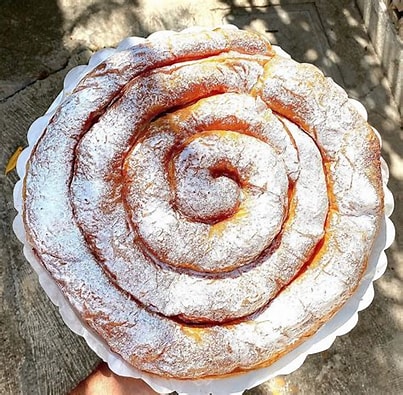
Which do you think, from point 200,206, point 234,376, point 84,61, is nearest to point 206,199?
point 200,206

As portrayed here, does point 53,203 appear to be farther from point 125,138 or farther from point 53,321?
Answer: point 53,321

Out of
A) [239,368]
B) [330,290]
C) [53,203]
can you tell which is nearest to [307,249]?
[330,290]

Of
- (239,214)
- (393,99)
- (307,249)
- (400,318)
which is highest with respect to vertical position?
(239,214)

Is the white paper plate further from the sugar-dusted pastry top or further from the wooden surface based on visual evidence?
the wooden surface

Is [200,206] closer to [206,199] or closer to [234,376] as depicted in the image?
[206,199]

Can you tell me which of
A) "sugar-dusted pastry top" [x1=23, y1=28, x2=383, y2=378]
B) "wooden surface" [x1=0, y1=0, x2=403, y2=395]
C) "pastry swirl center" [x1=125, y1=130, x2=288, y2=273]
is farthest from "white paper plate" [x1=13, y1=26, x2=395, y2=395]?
"wooden surface" [x1=0, y1=0, x2=403, y2=395]
